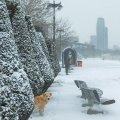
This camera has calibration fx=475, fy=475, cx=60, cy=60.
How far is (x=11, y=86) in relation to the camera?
7902 mm

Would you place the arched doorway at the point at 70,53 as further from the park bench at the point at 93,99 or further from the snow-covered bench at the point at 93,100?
the snow-covered bench at the point at 93,100

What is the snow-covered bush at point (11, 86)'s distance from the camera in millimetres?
7547

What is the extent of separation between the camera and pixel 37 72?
11922 millimetres

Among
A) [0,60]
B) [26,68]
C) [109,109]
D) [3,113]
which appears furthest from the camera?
[109,109]

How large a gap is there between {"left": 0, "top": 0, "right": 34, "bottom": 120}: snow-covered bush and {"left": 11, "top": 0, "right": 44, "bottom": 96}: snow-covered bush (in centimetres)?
320

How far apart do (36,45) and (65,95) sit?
6.82 meters

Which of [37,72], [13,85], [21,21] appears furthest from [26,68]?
[13,85]

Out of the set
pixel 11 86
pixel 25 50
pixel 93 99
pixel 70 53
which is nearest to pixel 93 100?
pixel 93 99

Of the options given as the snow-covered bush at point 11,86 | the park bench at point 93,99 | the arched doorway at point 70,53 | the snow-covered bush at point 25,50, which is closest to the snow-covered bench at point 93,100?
the park bench at point 93,99

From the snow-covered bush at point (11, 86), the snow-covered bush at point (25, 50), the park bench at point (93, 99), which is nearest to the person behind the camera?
the snow-covered bush at point (11, 86)

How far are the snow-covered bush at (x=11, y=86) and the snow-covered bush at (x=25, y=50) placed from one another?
3201 millimetres

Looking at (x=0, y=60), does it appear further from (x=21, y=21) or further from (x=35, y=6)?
(x=35, y=6)

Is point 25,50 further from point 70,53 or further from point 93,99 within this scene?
point 70,53

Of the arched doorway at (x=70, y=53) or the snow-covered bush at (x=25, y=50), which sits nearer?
the snow-covered bush at (x=25, y=50)
